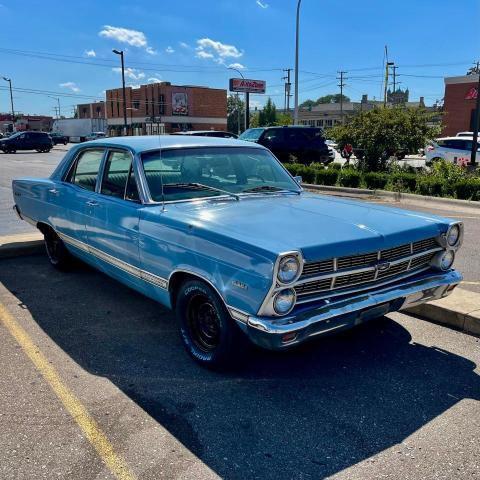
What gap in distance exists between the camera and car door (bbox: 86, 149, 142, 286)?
4.21m

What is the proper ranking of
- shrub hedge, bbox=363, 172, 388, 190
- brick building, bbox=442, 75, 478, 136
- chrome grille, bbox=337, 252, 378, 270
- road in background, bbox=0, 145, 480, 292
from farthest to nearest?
1. brick building, bbox=442, 75, 478, 136
2. shrub hedge, bbox=363, 172, 388, 190
3. road in background, bbox=0, 145, 480, 292
4. chrome grille, bbox=337, 252, 378, 270

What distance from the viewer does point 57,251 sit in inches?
239

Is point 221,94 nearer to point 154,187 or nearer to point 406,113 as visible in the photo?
point 406,113

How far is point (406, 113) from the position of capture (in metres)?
14.7

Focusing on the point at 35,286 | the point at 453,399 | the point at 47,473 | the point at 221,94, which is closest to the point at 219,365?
the point at 47,473

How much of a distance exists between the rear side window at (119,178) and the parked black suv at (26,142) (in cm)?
3563

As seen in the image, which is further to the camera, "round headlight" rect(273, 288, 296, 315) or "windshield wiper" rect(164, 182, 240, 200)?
"windshield wiper" rect(164, 182, 240, 200)

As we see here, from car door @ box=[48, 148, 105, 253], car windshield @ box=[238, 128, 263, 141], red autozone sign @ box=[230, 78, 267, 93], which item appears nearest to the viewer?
car door @ box=[48, 148, 105, 253]

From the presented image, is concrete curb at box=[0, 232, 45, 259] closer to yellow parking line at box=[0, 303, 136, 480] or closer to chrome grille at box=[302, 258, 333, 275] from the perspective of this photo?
yellow parking line at box=[0, 303, 136, 480]

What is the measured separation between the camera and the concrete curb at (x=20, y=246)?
22.4 feet

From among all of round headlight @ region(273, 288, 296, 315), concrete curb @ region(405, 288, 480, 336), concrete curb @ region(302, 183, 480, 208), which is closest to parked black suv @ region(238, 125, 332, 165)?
concrete curb @ region(302, 183, 480, 208)

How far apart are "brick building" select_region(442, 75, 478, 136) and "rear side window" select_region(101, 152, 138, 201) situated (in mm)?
44213

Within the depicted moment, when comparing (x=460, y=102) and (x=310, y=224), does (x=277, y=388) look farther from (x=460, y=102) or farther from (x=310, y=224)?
(x=460, y=102)

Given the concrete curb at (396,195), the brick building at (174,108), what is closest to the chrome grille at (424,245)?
the concrete curb at (396,195)
